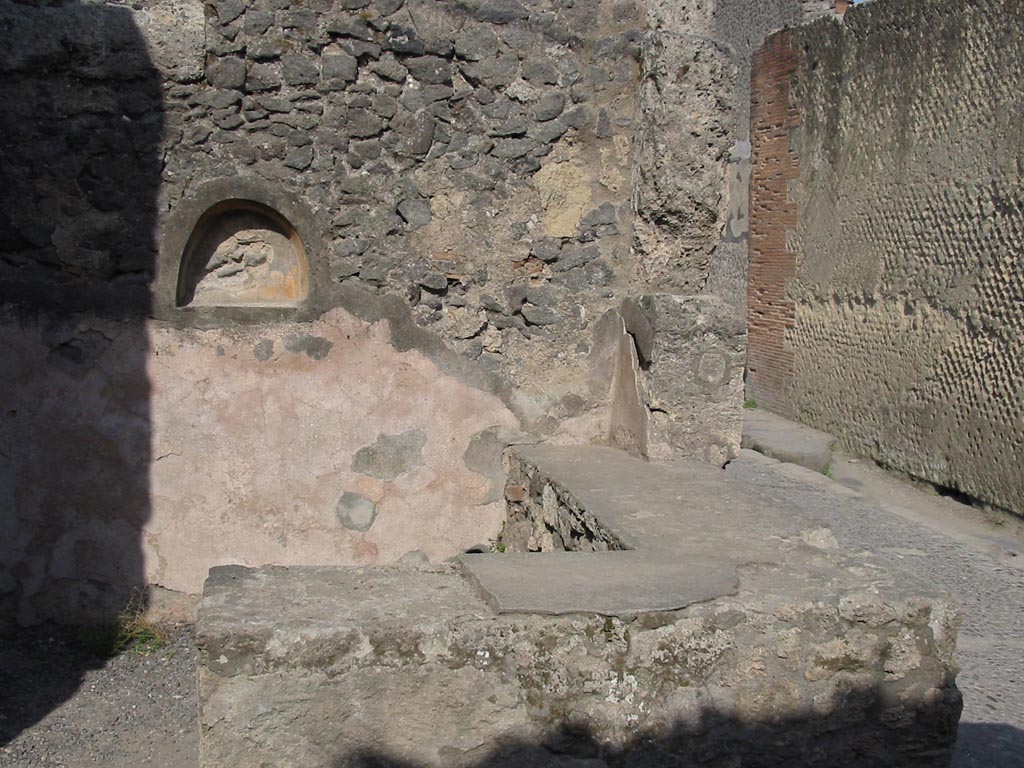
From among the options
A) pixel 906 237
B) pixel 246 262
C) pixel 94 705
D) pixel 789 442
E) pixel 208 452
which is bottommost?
pixel 94 705

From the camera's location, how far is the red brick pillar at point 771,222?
9.98 metres

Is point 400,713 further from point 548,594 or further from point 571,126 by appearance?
point 571,126

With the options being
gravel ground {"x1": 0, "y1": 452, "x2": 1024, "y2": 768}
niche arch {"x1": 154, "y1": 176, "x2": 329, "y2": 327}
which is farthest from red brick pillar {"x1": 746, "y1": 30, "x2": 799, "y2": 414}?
niche arch {"x1": 154, "y1": 176, "x2": 329, "y2": 327}

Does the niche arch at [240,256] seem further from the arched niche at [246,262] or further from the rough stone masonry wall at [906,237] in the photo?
the rough stone masonry wall at [906,237]

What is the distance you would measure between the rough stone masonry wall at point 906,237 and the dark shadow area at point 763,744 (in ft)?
15.1

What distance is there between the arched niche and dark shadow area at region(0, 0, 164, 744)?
0.74 feet

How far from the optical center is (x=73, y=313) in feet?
12.7

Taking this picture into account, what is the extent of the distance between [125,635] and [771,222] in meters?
7.99

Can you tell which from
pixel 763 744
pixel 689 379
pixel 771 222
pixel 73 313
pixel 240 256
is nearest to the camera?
pixel 763 744

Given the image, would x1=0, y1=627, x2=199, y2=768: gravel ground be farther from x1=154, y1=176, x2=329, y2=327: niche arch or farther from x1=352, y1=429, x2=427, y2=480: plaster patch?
x1=154, y1=176, x2=329, y2=327: niche arch

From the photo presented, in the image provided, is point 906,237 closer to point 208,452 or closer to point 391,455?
point 391,455

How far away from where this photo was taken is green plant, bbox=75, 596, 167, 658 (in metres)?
3.86

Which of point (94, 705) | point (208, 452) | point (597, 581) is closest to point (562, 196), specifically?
point (208, 452)

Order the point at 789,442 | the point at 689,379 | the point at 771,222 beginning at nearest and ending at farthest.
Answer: the point at 689,379
the point at 789,442
the point at 771,222
